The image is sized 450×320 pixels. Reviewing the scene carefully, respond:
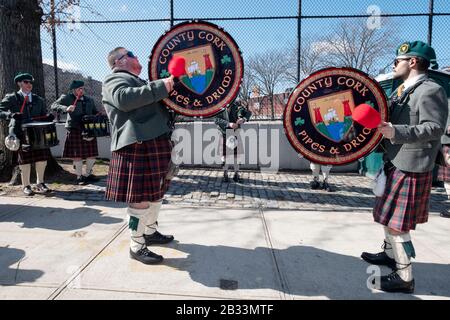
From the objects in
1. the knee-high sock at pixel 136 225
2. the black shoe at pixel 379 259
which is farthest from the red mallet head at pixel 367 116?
the knee-high sock at pixel 136 225

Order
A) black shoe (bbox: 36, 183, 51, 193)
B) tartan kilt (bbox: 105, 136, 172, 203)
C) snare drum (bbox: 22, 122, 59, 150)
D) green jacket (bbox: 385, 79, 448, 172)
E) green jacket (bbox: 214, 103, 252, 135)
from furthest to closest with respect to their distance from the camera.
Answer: green jacket (bbox: 214, 103, 252, 135)
black shoe (bbox: 36, 183, 51, 193)
snare drum (bbox: 22, 122, 59, 150)
tartan kilt (bbox: 105, 136, 172, 203)
green jacket (bbox: 385, 79, 448, 172)

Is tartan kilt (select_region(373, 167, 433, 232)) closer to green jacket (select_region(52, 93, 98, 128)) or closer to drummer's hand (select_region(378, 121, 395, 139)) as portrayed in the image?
drummer's hand (select_region(378, 121, 395, 139))

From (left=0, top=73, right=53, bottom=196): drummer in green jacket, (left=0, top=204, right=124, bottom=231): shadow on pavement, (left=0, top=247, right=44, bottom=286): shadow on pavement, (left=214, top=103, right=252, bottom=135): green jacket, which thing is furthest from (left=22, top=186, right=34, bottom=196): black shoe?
(left=214, top=103, right=252, bottom=135): green jacket

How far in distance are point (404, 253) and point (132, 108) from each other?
215 cm

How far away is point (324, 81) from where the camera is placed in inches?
87.7

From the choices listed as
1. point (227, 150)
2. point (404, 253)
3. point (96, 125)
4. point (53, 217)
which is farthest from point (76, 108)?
point (404, 253)

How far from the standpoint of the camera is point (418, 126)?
1878 millimetres

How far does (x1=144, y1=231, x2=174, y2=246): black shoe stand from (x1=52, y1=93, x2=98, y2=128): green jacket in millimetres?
3063

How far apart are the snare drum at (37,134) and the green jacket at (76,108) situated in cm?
86

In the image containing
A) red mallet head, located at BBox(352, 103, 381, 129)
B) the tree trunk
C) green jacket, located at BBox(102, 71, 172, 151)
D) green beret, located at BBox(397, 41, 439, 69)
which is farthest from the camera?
the tree trunk

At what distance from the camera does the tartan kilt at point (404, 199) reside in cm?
204

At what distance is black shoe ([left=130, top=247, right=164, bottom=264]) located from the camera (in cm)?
246
